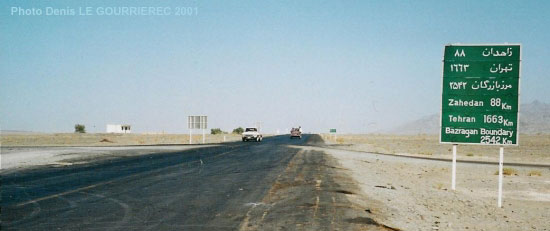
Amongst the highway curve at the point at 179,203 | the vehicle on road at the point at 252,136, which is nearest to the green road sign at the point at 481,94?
the highway curve at the point at 179,203

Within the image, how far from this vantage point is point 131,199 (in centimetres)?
Answer: 1226

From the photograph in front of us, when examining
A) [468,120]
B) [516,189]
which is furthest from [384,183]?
[516,189]

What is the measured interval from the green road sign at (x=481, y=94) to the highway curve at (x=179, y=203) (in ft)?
13.6

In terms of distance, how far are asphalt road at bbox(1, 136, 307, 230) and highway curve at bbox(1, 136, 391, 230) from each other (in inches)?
0.6

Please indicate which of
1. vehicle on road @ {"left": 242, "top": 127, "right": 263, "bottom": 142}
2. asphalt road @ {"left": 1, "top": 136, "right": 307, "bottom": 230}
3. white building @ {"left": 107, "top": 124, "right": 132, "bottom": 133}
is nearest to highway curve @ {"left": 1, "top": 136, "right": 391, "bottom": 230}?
asphalt road @ {"left": 1, "top": 136, "right": 307, "bottom": 230}

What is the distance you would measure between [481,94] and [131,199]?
11000mm

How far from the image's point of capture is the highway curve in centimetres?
906

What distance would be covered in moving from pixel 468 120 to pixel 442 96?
112cm

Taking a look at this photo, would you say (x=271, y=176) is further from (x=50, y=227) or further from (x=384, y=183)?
(x=50, y=227)

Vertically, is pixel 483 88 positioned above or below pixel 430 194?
above

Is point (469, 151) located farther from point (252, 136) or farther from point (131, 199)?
point (131, 199)

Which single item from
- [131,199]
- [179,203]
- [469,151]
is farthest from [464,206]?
[469,151]

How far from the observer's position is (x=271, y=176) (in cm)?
1822

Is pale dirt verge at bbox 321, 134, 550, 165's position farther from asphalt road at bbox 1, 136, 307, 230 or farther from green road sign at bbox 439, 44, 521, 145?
asphalt road at bbox 1, 136, 307, 230
